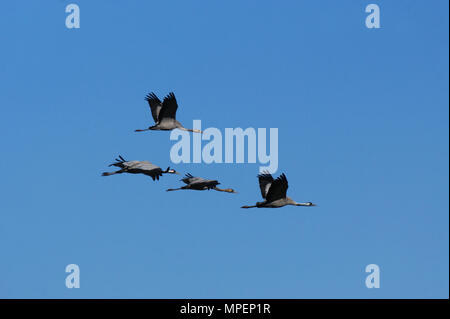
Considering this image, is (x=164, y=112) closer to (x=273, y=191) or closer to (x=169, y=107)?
(x=169, y=107)

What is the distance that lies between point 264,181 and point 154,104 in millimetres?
6913

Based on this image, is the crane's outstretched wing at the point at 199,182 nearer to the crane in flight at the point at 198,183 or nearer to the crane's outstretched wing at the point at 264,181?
the crane in flight at the point at 198,183

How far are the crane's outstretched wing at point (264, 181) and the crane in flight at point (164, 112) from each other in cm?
489

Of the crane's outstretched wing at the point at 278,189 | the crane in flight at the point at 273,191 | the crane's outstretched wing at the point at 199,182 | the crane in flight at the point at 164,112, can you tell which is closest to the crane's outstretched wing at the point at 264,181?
the crane in flight at the point at 273,191

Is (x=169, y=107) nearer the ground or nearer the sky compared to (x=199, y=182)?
nearer the sky

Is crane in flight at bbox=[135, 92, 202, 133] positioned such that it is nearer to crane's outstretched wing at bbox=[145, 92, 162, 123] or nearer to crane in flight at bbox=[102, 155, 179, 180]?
crane's outstretched wing at bbox=[145, 92, 162, 123]

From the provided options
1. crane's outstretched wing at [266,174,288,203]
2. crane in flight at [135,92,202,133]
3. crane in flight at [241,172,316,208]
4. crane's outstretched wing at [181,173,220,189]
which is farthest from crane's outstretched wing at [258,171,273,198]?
crane in flight at [135,92,202,133]

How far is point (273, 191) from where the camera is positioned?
3631 centimetres

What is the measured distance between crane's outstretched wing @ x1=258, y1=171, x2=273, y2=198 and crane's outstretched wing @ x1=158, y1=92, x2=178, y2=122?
195 inches

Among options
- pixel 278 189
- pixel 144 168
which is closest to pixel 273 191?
pixel 278 189
